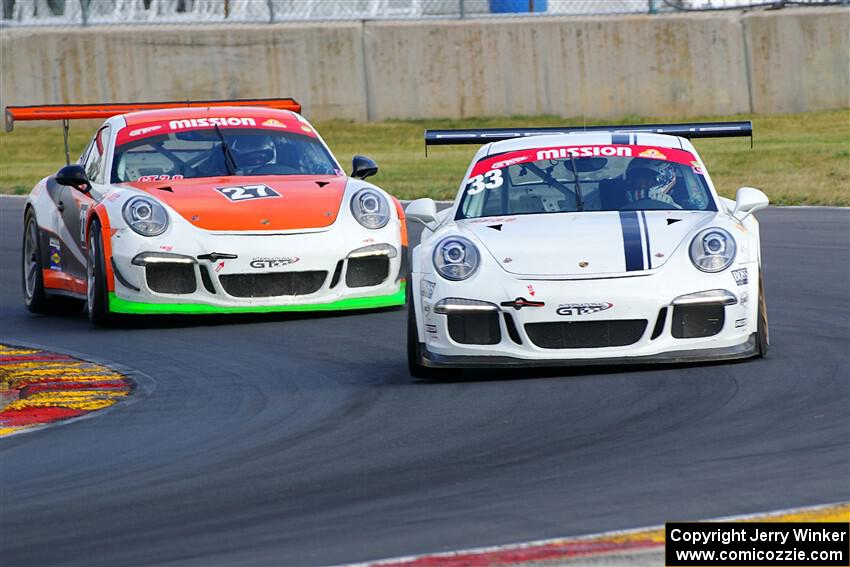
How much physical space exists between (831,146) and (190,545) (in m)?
16.2

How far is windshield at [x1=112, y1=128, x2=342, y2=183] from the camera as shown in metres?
11.2

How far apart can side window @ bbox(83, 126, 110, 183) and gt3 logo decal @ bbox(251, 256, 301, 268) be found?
158 centimetres

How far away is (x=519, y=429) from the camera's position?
21.8 feet

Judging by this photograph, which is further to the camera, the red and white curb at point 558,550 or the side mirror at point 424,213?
the side mirror at point 424,213

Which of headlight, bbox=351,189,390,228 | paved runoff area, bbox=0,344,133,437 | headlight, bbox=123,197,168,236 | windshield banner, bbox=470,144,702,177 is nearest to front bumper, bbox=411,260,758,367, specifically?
windshield banner, bbox=470,144,702,177

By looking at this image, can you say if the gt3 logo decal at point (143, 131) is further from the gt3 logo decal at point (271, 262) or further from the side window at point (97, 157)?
the gt3 logo decal at point (271, 262)

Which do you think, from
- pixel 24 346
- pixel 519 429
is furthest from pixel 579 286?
pixel 24 346

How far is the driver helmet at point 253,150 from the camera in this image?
11352 mm

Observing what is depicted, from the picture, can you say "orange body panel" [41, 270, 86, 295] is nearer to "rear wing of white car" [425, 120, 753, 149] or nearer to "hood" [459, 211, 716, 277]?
"rear wing of white car" [425, 120, 753, 149]

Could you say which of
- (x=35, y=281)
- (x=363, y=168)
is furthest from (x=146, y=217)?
(x=35, y=281)

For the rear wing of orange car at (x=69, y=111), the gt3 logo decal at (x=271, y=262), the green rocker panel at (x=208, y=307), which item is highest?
the rear wing of orange car at (x=69, y=111)

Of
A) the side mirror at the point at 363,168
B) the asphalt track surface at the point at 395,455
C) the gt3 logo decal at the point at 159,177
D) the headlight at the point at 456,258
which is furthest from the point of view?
the side mirror at the point at 363,168

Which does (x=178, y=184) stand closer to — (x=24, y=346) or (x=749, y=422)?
(x=24, y=346)

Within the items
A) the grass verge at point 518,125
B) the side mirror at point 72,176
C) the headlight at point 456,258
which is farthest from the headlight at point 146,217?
the grass verge at point 518,125
